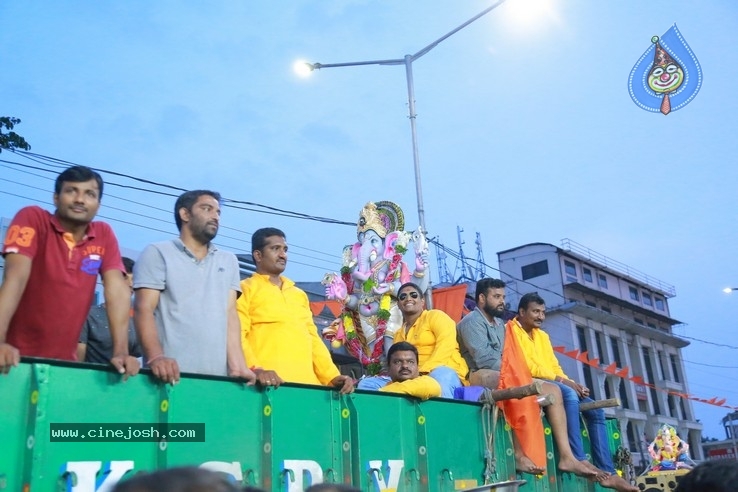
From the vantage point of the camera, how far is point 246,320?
4508 millimetres

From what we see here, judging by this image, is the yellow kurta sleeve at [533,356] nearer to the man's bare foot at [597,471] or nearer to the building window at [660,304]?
the man's bare foot at [597,471]

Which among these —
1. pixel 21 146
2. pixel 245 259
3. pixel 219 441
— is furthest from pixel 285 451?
pixel 245 259

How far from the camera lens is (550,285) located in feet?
114

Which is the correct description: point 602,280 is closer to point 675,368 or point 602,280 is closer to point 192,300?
point 675,368

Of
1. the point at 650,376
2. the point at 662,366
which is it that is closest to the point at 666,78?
the point at 650,376

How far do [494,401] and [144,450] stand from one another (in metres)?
2.64

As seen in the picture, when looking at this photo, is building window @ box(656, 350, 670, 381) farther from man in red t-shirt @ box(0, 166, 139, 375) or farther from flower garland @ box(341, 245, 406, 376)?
man in red t-shirt @ box(0, 166, 139, 375)

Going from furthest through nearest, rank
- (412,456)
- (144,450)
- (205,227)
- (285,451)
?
(412,456)
(205,227)
(285,451)
(144,450)

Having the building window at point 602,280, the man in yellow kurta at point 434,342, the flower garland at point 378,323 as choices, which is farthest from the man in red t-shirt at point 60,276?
the building window at point 602,280

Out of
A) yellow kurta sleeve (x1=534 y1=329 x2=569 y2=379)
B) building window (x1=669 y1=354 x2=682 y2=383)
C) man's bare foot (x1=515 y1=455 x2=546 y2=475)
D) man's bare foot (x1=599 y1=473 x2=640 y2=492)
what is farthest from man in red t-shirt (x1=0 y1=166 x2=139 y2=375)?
building window (x1=669 y1=354 x2=682 y2=383)

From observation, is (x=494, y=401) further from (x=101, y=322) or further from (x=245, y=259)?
(x=245, y=259)

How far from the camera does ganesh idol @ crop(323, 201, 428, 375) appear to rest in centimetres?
886

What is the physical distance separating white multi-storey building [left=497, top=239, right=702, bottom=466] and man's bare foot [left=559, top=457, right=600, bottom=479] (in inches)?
1022

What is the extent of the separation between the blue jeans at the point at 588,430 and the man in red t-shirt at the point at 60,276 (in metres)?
3.52
